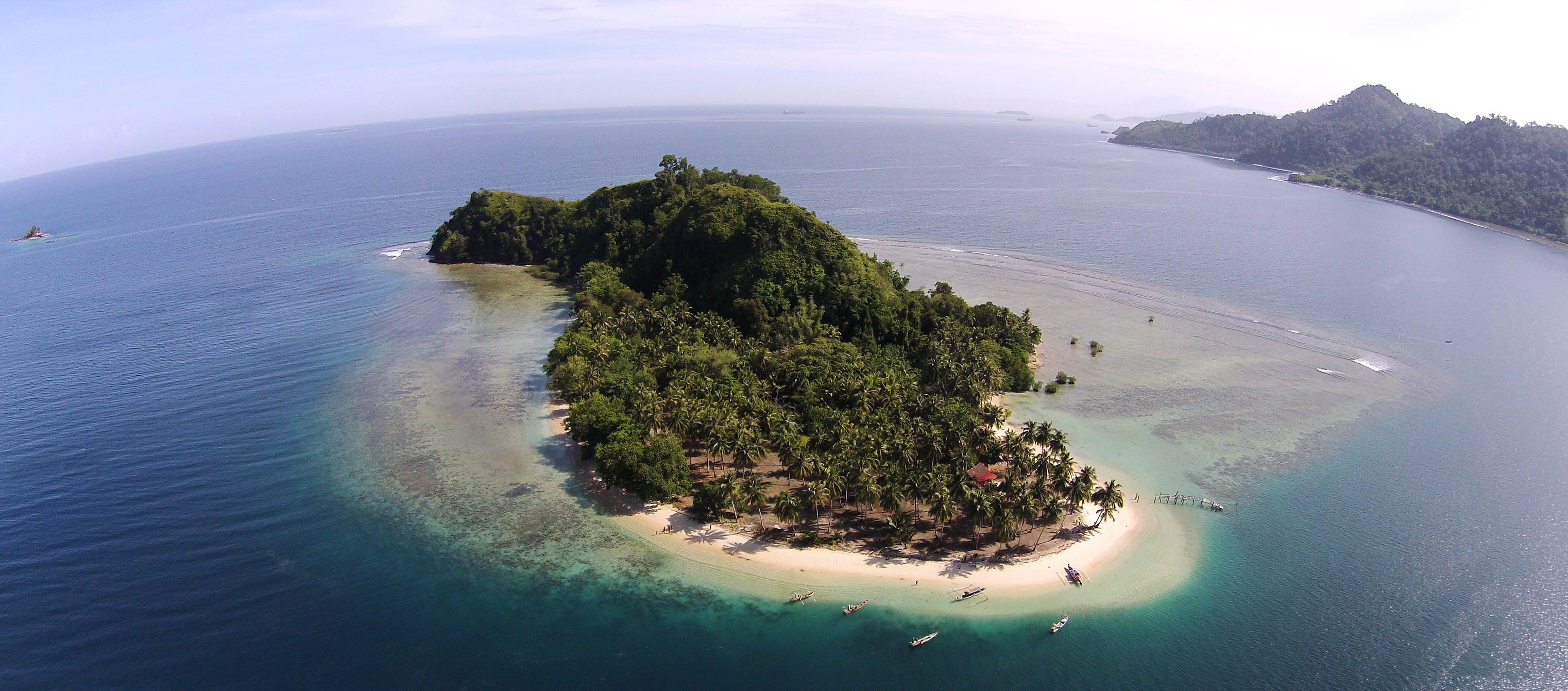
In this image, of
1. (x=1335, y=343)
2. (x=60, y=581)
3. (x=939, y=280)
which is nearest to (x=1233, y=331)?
(x=1335, y=343)

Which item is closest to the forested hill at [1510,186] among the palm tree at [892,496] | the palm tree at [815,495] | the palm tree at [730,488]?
the palm tree at [892,496]

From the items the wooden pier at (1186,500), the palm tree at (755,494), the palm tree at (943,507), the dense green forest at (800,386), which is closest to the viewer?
the palm tree at (943,507)

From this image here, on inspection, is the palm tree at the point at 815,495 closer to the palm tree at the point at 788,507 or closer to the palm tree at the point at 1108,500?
the palm tree at the point at 788,507

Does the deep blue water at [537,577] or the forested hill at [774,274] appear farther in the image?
the forested hill at [774,274]

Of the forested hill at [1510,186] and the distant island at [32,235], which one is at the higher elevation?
the forested hill at [1510,186]

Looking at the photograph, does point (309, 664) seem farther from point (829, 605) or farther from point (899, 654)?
point (899, 654)

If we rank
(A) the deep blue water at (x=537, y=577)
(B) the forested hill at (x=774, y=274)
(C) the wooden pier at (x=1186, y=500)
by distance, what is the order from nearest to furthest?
(A) the deep blue water at (x=537, y=577) → (C) the wooden pier at (x=1186, y=500) → (B) the forested hill at (x=774, y=274)

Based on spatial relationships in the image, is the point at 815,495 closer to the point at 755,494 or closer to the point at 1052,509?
the point at 755,494
